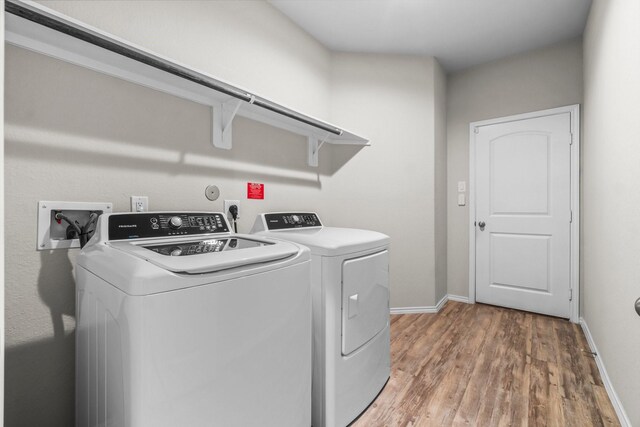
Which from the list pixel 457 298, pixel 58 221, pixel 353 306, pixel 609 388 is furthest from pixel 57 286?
pixel 457 298

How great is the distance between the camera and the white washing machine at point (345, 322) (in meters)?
1.38

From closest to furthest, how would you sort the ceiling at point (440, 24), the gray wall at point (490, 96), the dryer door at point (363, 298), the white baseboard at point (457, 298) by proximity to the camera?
the dryer door at point (363, 298)
the ceiling at point (440, 24)
the gray wall at point (490, 96)
the white baseboard at point (457, 298)

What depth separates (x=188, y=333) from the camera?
798 millimetres

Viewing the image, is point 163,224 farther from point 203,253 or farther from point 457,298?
point 457,298

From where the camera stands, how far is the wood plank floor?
1.51 m

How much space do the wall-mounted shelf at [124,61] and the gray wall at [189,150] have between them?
0.16 feet

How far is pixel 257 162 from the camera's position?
1988 millimetres

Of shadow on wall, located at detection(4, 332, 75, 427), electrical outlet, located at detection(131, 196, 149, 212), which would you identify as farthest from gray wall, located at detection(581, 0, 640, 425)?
shadow on wall, located at detection(4, 332, 75, 427)

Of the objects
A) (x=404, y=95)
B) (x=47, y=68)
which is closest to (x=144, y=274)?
(x=47, y=68)

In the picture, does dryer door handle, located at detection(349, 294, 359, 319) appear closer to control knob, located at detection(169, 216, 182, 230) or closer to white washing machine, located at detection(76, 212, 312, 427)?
white washing machine, located at detection(76, 212, 312, 427)

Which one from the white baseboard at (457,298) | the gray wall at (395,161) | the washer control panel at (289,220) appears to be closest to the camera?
the washer control panel at (289,220)

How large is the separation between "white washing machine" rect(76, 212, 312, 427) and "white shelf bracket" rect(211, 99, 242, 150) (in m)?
0.68

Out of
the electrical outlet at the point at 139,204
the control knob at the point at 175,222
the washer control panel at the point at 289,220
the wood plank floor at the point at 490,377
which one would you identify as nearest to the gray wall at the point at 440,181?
the wood plank floor at the point at 490,377

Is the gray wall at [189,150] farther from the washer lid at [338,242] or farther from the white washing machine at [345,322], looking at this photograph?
the white washing machine at [345,322]
